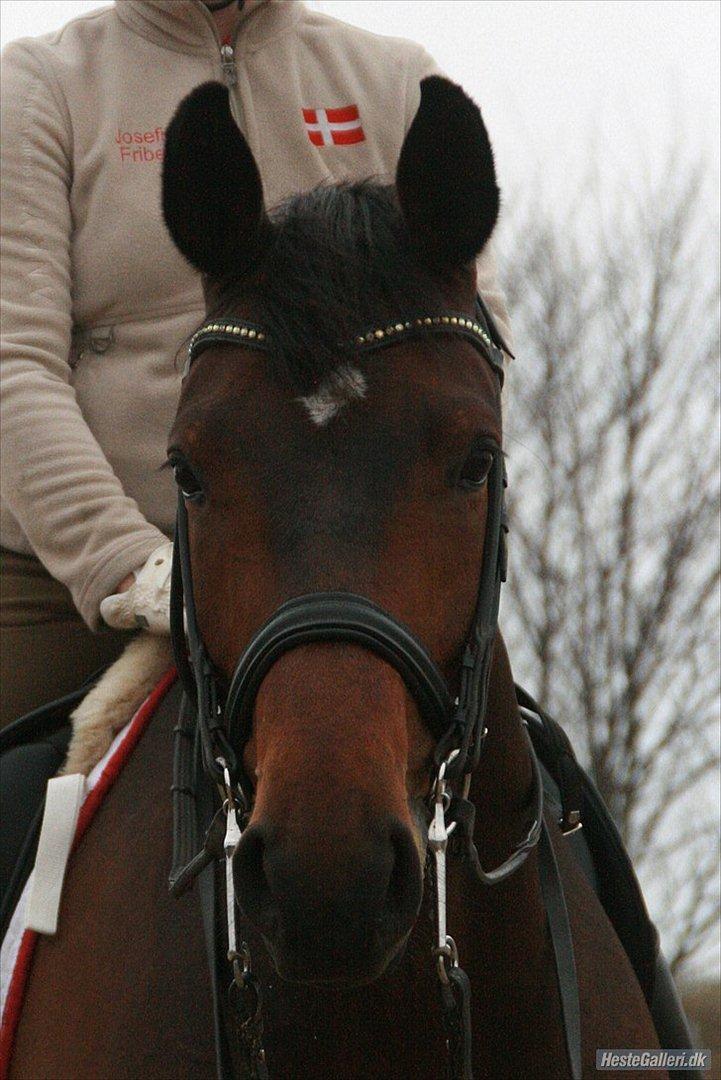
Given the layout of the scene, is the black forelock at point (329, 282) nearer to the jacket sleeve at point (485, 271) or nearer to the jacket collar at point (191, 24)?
the jacket sleeve at point (485, 271)

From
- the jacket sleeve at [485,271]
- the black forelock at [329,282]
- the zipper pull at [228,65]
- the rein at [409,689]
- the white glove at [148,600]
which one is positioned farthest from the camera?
the zipper pull at [228,65]

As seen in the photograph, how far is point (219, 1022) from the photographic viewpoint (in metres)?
2.85

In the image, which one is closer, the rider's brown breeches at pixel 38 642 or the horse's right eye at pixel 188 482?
the horse's right eye at pixel 188 482

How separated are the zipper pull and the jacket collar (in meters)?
0.04

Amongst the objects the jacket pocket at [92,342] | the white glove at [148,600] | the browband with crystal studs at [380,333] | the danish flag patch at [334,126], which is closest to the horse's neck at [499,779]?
the browband with crystal studs at [380,333]

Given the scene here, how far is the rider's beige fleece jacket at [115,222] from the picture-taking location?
3701 mm

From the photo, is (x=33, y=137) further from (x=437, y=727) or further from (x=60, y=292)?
(x=437, y=727)

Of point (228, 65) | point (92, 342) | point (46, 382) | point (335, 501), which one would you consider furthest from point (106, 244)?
point (335, 501)

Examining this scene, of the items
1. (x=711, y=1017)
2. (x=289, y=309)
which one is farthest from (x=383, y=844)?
(x=711, y=1017)

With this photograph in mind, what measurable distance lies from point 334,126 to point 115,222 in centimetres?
74

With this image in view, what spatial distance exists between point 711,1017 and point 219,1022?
7.08 m

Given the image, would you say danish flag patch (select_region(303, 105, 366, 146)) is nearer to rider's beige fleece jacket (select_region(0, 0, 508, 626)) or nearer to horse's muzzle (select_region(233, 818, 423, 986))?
rider's beige fleece jacket (select_region(0, 0, 508, 626))

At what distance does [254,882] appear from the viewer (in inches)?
89.4

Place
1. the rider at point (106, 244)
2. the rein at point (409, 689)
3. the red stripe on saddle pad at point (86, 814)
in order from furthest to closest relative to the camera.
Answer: the rider at point (106, 244) → the red stripe on saddle pad at point (86, 814) → the rein at point (409, 689)
